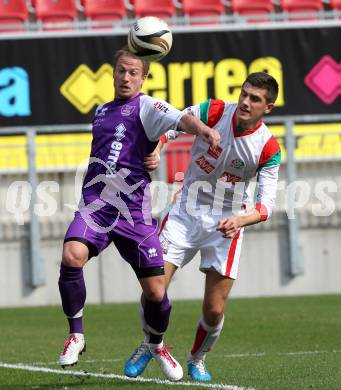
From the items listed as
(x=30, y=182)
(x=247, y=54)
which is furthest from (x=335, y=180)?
(x=30, y=182)

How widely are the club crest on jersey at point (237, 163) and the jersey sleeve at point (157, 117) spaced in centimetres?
81

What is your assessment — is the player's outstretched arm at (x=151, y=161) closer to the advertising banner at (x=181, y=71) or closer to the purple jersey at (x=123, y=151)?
the purple jersey at (x=123, y=151)

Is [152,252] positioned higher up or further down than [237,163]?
further down

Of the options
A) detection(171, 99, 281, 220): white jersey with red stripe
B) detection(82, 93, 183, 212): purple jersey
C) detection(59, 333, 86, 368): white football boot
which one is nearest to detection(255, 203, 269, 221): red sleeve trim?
detection(171, 99, 281, 220): white jersey with red stripe

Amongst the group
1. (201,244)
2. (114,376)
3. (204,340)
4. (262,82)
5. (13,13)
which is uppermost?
(13,13)

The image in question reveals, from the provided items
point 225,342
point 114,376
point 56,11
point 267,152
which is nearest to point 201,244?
point 267,152

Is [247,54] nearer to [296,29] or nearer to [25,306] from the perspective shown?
[296,29]

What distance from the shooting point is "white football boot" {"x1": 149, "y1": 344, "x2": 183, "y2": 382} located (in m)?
7.77

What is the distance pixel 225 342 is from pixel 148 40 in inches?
157

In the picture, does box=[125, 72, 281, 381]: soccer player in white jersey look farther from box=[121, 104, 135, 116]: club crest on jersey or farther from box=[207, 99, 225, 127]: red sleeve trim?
box=[121, 104, 135, 116]: club crest on jersey

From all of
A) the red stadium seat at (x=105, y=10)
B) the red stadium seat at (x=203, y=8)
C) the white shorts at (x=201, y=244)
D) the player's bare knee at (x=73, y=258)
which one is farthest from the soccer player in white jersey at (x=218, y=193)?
the red stadium seat at (x=203, y=8)

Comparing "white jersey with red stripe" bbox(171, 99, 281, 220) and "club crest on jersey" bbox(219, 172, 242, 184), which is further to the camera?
"club crest on jersey" bbox(219, 172, 242, 184)

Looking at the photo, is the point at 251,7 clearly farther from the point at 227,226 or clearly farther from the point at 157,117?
the point at 227,226

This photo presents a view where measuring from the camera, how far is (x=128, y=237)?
24.9ft
